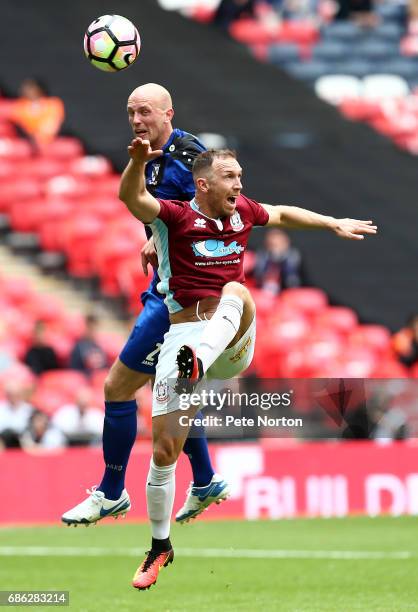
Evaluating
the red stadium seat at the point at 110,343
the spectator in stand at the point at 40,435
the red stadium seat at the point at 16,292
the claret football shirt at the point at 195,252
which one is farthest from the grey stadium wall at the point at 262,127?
the claret football shirt at the point at 195,252

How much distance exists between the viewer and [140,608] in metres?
10.1

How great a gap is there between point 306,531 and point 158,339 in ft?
22.0

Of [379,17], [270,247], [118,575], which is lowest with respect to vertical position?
[118,575]

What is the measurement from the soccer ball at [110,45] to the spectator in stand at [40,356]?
8.20 metres

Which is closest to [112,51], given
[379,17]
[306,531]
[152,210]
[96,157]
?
[152,210]

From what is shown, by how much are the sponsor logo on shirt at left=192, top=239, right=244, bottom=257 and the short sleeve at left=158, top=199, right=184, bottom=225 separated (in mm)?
214

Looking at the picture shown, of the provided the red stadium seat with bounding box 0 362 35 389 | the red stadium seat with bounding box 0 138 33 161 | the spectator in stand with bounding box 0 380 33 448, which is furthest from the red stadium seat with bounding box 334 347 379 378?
the red stadium seat with bounding box 0 138 33 161

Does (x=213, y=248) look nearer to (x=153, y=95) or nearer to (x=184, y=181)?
(x=184, y=181)

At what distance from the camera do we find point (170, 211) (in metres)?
8.38

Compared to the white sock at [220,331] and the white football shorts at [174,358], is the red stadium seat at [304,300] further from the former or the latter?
the white sock at [220,331]

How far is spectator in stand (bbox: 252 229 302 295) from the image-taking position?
18.9 m

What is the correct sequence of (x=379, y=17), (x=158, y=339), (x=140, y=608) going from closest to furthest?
1. (x=158, y=339)
2. (x=140, y=608)
3. (x=379, y=17)

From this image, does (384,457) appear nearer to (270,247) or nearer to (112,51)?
(270,247)

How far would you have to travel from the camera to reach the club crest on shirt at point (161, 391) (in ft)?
28.1
